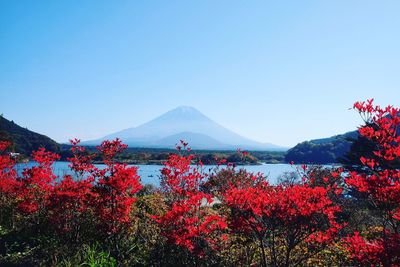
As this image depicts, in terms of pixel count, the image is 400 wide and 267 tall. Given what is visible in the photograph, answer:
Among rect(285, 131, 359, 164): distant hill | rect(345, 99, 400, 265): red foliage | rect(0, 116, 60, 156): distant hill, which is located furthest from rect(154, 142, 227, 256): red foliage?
rect(285, 131, 359, 164): distant hill

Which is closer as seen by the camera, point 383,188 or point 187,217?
point 383,188

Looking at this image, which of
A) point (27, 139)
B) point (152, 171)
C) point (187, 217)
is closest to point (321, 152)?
point (152, 171)

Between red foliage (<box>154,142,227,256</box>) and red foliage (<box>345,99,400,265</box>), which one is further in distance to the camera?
red foliage (<box>154,142,227,256</box>)

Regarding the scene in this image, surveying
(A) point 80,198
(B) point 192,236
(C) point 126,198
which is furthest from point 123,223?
(B) point 192,236

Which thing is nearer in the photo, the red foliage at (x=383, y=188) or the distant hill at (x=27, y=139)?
the red foliage at (x=383, y=188)

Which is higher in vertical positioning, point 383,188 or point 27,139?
point 27,139

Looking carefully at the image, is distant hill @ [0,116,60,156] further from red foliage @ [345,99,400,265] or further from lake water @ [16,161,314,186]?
red foliage @ [345,99,400,265]

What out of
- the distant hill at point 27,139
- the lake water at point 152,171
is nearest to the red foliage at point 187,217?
the lake water at point 152,171

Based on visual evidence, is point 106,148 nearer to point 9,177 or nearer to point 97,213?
point 97,213

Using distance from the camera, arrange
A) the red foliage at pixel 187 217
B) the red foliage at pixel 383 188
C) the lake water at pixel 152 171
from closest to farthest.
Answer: the red foliage at pixel 383 188 → the red foliage at pixel 187 217 → the lake water at pixel 152 171

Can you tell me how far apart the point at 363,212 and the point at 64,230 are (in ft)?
31.1

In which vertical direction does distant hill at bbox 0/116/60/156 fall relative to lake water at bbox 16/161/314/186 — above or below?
above

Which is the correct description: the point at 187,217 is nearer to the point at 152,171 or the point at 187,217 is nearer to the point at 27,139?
the point at 152,171

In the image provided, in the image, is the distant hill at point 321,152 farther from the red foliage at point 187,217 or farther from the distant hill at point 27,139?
the red foliage at point 187,217
